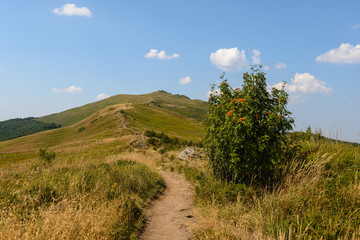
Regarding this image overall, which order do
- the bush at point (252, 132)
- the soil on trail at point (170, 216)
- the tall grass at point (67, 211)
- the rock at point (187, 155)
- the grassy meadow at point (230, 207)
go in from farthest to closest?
the rock at point (187, 155)
the bush at point (252, 132)
the soil on trail at point (170, 216)
the grassy meadow at point (230, 207)
the tall grass at point (67, 211)

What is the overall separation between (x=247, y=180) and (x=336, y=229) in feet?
11.6

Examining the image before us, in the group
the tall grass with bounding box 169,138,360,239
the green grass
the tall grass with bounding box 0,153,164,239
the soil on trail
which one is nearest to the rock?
the soil on trail

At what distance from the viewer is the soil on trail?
5.94 metres

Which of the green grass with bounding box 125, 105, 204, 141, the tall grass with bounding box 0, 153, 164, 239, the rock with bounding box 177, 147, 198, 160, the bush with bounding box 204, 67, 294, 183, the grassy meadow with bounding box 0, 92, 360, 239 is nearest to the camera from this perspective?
the tall grass with bounding box 0, 153, 164, 239

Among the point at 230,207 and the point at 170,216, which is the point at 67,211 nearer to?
the point at 170,216

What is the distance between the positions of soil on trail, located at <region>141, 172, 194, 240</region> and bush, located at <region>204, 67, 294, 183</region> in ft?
6.95

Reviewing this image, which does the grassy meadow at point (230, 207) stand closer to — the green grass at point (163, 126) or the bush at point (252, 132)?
the bush at point (252, 132)

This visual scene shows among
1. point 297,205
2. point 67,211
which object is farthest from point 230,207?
point 67,211

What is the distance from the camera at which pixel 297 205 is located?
5504 mm

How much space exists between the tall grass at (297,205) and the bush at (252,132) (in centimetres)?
58

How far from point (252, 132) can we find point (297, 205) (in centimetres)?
238

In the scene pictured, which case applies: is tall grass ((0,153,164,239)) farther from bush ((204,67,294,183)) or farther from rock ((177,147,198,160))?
rock ((177,147,198,160))

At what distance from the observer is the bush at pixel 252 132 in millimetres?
6934

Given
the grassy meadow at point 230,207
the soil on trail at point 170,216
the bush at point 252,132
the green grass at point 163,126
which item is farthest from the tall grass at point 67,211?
the green grass at point 163,126
